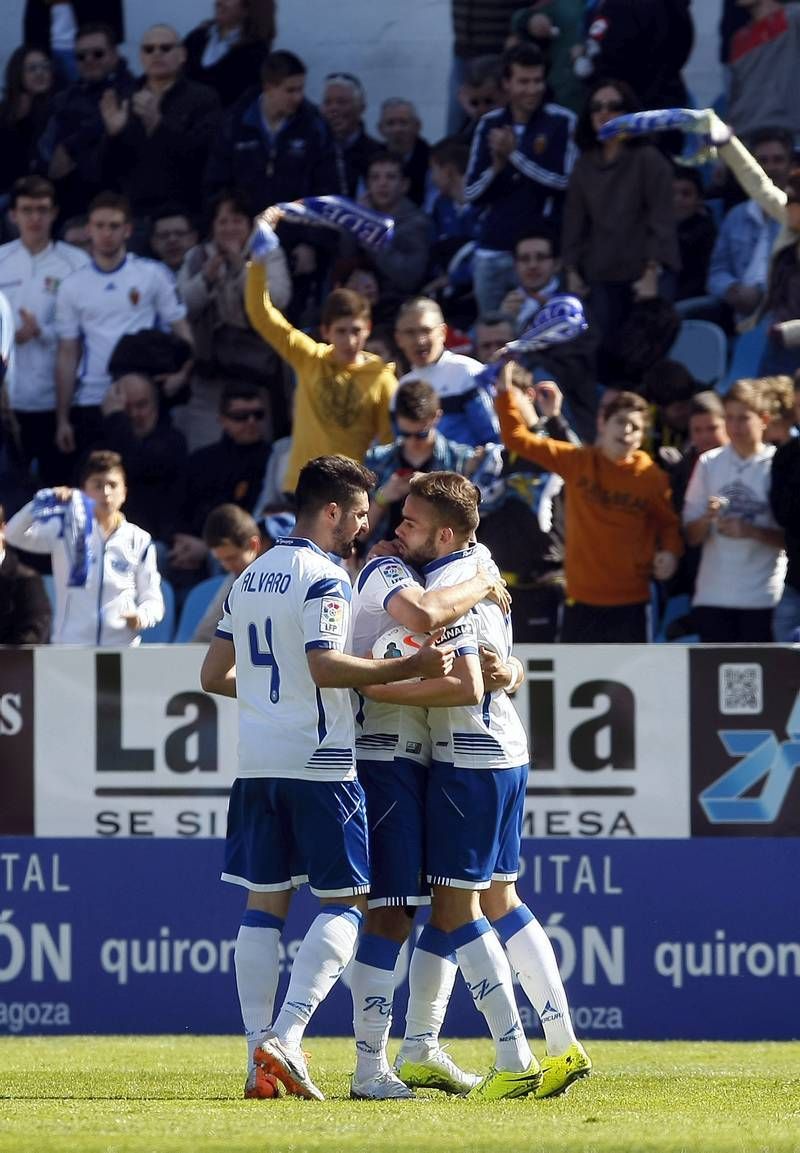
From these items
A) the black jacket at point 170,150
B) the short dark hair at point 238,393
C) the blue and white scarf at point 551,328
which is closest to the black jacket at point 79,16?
the black jacket at point 170,150

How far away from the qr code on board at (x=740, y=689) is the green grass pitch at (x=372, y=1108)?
1.39m

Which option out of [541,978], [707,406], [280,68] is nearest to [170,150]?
[280,68]

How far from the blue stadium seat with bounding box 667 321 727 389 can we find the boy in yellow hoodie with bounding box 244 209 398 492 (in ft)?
7.39

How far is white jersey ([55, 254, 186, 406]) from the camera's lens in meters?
12.1

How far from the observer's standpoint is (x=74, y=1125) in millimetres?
5195

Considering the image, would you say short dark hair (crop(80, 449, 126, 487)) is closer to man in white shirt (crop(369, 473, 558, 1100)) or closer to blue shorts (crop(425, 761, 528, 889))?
man in white shirt (crop(369, 473, 558, 1100))

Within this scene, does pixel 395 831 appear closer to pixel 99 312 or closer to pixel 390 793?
pixel 390 793

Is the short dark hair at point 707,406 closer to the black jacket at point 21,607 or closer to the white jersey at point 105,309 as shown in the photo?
the black jacket at point 21,607

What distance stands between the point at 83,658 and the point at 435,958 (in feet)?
8.79

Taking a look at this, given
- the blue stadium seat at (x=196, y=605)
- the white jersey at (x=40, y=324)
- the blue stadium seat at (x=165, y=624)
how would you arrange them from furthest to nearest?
the white jersey at (x=40, y=324)
the blue stadium seat at (x=165, y=624)
the blue stadium seat at (x=196, y=605)

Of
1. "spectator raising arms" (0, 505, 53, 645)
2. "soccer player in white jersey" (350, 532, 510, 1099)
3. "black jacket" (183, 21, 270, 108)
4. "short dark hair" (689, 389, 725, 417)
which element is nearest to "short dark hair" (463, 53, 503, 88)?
"black jacket" (183, 21, 270, 108)

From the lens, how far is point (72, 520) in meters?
9.46

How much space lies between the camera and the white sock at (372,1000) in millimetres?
5910

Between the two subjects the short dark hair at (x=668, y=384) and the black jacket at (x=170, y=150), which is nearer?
the short dark hair at (x=668, y=384)
